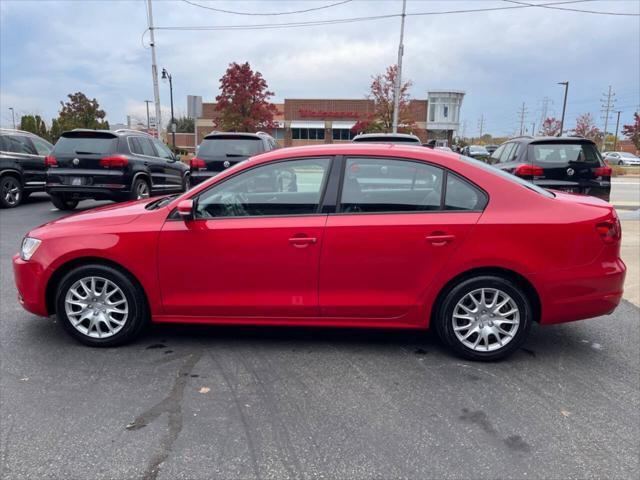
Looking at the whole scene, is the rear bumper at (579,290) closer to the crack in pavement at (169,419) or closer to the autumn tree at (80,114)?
the crack in pavement at (169,419)

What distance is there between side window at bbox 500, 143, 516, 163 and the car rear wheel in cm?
903

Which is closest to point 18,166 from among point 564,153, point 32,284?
point 32,284

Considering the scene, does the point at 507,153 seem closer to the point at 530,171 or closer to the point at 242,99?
the point at 530,171

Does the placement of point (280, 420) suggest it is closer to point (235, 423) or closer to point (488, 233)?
point (235, 423)

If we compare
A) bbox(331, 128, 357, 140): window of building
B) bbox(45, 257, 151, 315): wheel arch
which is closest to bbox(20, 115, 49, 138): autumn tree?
bbox(331, 128, 357, 140): window of building

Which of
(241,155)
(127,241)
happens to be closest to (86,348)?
(127,241)

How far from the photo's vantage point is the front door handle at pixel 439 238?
12.6 feet

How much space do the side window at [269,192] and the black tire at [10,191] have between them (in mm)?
10438

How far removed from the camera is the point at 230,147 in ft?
35.1

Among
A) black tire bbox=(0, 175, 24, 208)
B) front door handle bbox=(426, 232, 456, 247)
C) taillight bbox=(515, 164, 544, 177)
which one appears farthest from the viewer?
black tire bbox=(0, 175, 24, 208)

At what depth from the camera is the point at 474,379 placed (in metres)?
3.75

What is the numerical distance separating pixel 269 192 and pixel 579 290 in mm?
2471

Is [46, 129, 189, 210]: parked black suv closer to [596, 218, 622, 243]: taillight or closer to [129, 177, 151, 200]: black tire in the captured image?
[129, 177, 151, 200]: black tire

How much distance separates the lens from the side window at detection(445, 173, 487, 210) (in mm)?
3947
